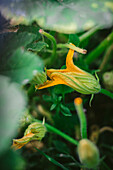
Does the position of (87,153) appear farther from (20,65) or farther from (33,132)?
(20,65)

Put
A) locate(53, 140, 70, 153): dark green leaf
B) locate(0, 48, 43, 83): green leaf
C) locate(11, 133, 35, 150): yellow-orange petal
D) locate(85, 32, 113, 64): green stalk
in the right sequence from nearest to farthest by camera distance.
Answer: locate(0, 48, 43, 83): green leaf, locate(11, 133, 35, 150): yellow-orange petal, locate(53, 140, 70, 153): dark green leaf, locate(85, 32, 113, 64): green stalk

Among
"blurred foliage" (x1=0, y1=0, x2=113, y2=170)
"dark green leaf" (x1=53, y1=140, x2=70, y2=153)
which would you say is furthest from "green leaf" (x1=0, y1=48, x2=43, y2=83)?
"dark green leaf" (x1=53, y1=140, x2=70, y2=153)

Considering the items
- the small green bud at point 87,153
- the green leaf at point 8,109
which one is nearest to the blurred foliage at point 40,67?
the green leaf at point 8,109

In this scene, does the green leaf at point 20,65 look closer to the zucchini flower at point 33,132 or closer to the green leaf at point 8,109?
the green leaf at point 8,109

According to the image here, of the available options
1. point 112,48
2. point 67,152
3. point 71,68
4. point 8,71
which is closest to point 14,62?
point 8,71

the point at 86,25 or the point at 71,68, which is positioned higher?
the point at 86,25

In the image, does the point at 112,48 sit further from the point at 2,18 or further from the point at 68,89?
the point at 2,18

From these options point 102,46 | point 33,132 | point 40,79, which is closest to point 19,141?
point 33,132

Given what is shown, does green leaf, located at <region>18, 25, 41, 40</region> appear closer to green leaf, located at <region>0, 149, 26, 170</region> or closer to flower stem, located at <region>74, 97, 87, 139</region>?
flower stem, located at <region>74, 97, 87, 139</region>
